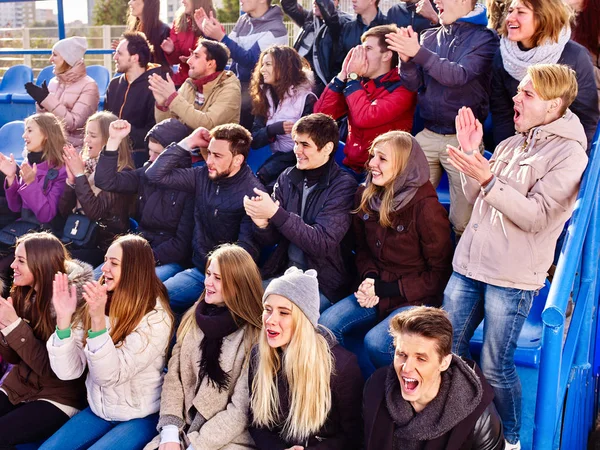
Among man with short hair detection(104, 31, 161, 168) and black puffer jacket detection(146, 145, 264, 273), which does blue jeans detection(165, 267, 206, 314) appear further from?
man with short hair detection(104, 31, 161, 168)

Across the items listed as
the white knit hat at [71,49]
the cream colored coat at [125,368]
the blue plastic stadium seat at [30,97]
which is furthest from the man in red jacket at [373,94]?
the blue plastic stadium seat at [30,97]

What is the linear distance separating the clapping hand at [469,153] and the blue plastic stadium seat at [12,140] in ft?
15.4

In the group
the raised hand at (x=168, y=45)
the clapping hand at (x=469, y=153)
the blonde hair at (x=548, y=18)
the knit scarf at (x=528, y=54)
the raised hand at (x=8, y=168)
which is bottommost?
the raised hand at (x=8, y=168)

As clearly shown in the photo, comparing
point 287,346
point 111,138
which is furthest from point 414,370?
point 111,138

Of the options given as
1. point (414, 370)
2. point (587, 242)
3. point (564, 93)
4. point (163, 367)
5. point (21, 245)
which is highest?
point (564, 93)

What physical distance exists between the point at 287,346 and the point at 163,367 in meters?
0.89

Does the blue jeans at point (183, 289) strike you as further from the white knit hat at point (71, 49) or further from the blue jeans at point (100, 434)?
the white knit hat at point (71, 49)

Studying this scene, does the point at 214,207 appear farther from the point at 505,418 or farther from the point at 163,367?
the point at 505,418

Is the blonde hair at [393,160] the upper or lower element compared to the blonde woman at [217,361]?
upper

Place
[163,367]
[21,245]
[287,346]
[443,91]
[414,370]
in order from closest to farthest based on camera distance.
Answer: [414,370] → [287,346] → [163,367] → [21,245] → [443,91]

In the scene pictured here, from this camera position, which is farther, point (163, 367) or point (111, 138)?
point (111, 138)

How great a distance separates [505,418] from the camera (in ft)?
11.3

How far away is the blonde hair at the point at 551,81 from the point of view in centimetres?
340

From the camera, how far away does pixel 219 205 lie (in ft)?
15.2
